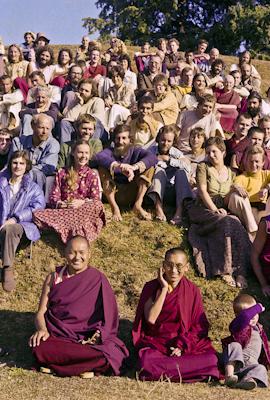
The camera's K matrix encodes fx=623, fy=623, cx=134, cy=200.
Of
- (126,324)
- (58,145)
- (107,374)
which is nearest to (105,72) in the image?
(58,145)

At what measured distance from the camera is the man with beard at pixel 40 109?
31.0ft

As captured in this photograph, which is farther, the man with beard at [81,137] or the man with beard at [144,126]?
the man with beard at [144,126]

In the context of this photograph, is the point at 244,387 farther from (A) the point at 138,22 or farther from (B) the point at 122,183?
(A) the point at 138,22

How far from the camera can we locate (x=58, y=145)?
861cm

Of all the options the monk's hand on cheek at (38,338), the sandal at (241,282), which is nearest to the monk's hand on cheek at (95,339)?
the monk's hand on cheek at (38,338)

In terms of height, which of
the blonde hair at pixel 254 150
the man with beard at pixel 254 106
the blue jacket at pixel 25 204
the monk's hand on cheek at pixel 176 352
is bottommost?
the monk's hand on cheek at pixel 176 352

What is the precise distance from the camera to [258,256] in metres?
7.42

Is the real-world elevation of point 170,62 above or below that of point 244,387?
above

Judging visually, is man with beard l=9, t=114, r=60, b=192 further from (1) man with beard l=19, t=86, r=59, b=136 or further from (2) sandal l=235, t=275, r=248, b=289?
(2) sandal l=235, t=275, r=248, b=289

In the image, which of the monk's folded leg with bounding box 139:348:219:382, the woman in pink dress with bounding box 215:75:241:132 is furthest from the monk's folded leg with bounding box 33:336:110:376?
the woman in pink dress with bounding box 215:75:241:132

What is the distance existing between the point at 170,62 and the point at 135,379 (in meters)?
10.6

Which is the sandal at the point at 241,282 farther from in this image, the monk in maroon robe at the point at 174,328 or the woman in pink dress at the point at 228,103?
the woman in pink dress at the point at 228,103

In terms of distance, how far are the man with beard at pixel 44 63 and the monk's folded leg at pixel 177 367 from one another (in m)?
7.73

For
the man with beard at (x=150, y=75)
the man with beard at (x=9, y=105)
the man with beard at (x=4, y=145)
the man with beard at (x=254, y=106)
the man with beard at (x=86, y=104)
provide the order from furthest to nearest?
the man with beard at (x=150, y=75)
the man with beard at (x=254, y=106)
the man with beard at (x=9, y=105)
the man with beard at (x=86, y=104)
the man with beard at (x=4, y=145)
